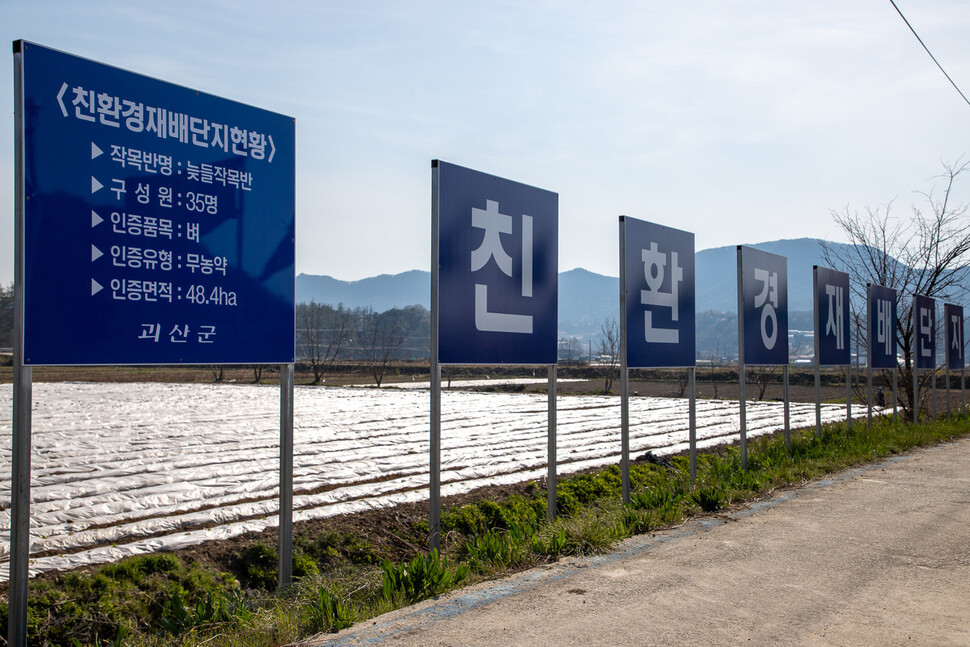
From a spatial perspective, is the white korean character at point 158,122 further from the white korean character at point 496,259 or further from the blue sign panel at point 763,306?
the blue sign panel at point 763,306

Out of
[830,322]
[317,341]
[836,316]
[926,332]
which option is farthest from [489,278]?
[317,341]

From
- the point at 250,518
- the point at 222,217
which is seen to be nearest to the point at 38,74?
the point at 222,217

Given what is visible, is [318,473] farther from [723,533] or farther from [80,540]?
[723,533]

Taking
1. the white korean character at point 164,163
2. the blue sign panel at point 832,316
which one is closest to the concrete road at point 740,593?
the white korean character at point 164,163

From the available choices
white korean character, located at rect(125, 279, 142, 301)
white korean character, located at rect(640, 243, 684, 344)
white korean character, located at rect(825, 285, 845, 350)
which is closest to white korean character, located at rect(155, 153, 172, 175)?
white korean character, located at rect(125, 279, 142, 301)

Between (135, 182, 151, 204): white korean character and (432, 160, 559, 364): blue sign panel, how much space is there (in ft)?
5.11

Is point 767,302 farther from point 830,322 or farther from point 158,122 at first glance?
point 158,122

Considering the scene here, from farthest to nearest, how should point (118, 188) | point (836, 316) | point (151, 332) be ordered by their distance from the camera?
1. point (836, 316)
2. point (151, 332)
3. point (118, 188)

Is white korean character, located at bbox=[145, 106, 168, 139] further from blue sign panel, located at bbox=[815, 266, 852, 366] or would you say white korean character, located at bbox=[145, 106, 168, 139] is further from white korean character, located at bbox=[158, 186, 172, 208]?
blue sign panel, located at bbox=[815, 266, 852, 366]

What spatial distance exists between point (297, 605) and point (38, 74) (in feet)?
8.04

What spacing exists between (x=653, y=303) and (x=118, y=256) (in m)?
4.35

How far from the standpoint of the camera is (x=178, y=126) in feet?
11.7

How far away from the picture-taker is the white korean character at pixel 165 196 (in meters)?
3.48

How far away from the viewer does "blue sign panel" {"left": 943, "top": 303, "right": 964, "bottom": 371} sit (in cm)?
1511
